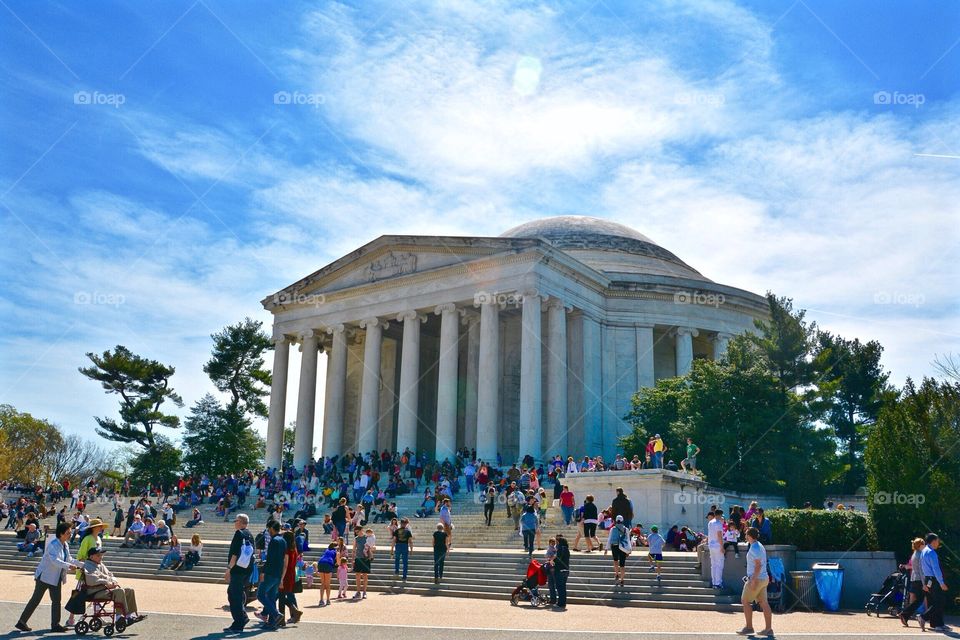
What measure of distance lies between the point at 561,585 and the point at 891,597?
7344 millimetres

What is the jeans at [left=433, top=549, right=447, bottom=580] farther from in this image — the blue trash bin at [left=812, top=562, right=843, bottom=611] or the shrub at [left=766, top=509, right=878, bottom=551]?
the blue trash bin at [left=812, top=562, right=843, bottom=611]

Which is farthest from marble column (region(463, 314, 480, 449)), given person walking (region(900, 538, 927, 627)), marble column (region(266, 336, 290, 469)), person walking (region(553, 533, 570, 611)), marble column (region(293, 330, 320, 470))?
person walking (region(900, 538, 927, 627))

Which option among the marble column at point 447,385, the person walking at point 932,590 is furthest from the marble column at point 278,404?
the person walking at point 932,590

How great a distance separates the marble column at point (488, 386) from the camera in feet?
149

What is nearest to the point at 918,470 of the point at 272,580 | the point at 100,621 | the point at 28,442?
the point at 272,580

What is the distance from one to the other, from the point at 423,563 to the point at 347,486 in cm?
1881

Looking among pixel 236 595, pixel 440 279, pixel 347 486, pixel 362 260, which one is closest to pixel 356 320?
pixel 362 260

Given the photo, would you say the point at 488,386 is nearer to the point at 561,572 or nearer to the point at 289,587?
the point at 561,572

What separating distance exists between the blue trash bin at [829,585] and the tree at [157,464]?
53.8 meters

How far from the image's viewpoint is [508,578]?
23156mm

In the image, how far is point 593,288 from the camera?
52.9 m

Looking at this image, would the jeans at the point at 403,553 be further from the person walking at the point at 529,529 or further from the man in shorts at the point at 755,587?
the man in shorts at the point at 755,587

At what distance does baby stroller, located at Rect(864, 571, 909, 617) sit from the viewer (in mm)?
18938

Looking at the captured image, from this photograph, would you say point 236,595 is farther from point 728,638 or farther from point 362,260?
point 362,260
